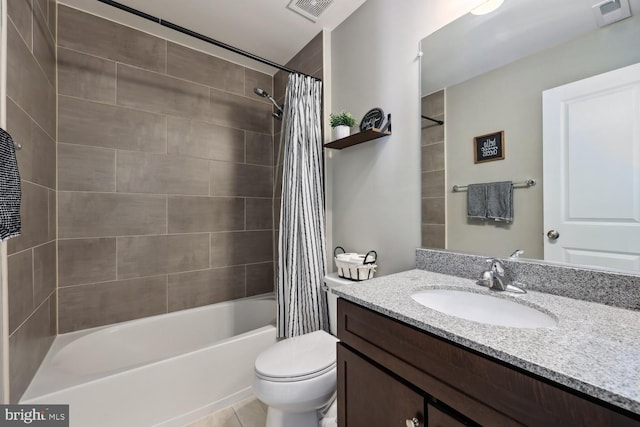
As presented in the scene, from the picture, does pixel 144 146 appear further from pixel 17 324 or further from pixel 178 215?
pixel 17 324

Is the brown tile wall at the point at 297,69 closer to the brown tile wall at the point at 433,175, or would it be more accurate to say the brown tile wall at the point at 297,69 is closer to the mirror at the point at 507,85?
the mirror at the point at 507,85

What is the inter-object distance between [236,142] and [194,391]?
186 centimetres

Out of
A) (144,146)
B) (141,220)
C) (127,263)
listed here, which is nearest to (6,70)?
(144,146)

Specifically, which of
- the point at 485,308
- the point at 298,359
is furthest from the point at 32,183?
the point at 485,308

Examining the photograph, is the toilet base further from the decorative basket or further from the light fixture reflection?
the light fixture reflection

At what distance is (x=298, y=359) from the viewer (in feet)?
4.08

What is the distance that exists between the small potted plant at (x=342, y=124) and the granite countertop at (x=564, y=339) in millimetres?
1052

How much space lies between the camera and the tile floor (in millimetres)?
1483

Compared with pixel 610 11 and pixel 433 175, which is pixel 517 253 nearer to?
pixel 433 175

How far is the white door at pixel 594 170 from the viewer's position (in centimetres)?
80

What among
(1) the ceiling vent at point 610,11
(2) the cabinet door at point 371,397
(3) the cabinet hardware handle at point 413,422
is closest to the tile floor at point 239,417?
(2) the cabinet door at point 371,397

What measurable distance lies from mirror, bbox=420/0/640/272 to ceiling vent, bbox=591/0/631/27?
14 millimetres

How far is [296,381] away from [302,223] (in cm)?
91

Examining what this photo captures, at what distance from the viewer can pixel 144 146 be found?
6.47 feet
